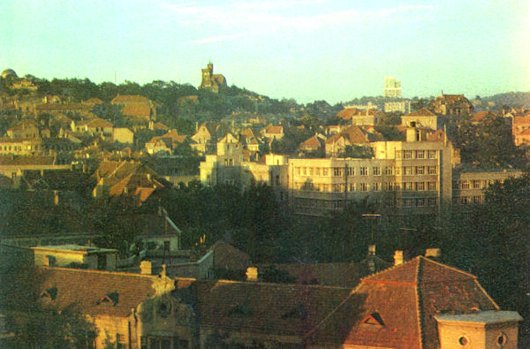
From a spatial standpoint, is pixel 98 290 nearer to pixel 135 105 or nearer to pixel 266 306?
pixel 266 306

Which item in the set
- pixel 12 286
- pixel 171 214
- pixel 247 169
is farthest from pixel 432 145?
pixel 12 286

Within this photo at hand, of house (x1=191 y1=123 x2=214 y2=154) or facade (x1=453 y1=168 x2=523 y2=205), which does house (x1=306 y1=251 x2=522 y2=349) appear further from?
house (x1=191 y1=123 x2=214 y2=154)

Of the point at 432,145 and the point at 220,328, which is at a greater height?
the point at 432,145

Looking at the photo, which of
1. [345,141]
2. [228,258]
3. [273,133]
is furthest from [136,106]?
[228,258]

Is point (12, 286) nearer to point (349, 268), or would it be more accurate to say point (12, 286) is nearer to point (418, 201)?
point (349, 268)

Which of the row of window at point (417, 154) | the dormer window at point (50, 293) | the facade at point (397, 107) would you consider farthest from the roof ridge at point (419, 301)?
the facade at point (397, 107)

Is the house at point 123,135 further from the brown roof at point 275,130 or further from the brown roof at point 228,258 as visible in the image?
the brown roof at point 228,258
